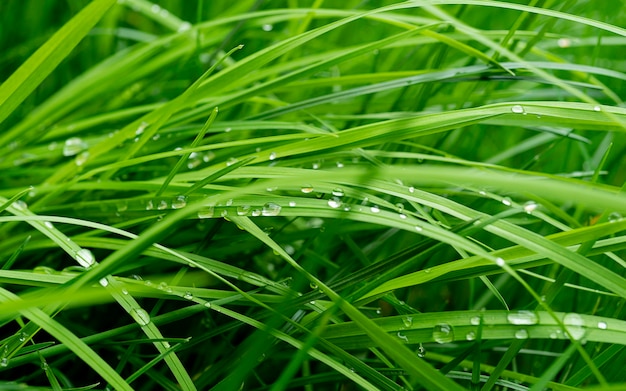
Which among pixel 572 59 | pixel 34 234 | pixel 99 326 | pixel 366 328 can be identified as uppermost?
pixel 572 59

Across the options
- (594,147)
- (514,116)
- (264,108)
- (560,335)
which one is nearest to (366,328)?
(560,335)

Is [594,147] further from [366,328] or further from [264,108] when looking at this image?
[366,328]

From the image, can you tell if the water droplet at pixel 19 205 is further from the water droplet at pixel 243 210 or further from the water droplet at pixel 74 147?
the water droplet at pixel 243 210

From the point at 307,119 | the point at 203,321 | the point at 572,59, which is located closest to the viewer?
the point at 203,321

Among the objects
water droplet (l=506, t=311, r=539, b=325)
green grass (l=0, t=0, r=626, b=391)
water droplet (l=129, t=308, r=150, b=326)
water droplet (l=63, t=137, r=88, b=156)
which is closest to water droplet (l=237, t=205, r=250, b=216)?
green grass (l=0, t=0, r=626, b=391)

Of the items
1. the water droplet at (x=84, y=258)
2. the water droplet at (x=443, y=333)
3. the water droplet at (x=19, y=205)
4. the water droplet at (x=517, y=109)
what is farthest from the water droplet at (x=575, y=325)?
the water droplet at (x=19, y=205)

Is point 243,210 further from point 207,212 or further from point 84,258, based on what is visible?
point 84,258

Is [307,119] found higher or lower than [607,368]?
higher
